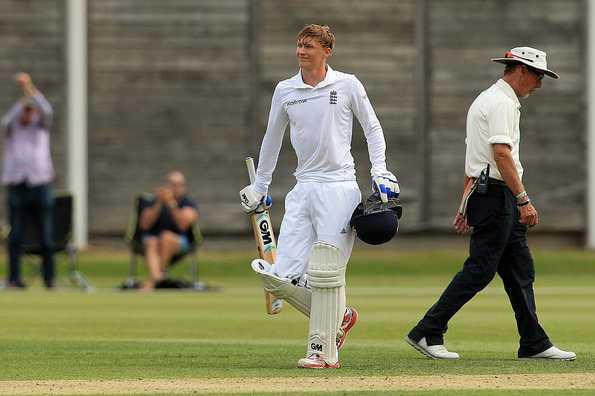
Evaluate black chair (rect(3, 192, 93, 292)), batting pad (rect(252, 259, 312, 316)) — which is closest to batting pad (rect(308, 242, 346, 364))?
batting pad (rect(252, 259, 312, 316))

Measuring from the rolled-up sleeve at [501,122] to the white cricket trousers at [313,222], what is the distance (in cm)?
87

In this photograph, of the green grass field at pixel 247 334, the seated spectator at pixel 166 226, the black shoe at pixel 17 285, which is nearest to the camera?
the green grass field at pixel 247 334

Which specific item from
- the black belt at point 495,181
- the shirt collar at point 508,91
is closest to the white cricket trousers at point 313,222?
the black belt at point 495,181

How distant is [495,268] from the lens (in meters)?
9.12

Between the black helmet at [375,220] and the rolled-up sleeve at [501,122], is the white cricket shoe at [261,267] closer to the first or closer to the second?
the black helmet at [375,220]

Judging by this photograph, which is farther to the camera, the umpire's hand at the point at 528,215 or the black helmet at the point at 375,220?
the umpire's hand at the point at 528,215

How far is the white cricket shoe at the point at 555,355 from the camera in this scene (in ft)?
29.6

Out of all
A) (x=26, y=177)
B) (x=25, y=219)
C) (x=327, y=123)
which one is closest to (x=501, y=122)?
(x=327, y=123)

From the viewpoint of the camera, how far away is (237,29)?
2288cm

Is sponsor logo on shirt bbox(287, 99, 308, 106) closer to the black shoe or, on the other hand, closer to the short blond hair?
the short blond hair

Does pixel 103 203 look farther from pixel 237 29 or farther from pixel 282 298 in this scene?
pixel 282 298

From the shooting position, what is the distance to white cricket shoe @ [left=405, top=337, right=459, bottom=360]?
30.0 ft

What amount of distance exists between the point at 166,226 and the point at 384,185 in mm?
10386

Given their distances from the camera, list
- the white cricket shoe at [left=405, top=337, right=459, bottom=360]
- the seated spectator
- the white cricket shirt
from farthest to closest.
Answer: the seated spectator → the white cricket shoe at [left=405, top=337, right=459, bottom=360] → the white cricket shirt
